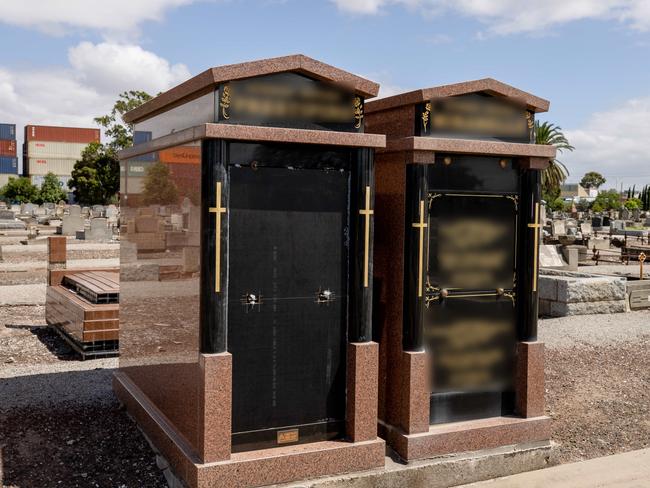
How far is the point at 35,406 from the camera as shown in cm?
705

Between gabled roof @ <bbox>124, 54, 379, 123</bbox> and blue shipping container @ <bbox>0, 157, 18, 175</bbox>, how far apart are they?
15766cm

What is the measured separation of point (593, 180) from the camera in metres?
161

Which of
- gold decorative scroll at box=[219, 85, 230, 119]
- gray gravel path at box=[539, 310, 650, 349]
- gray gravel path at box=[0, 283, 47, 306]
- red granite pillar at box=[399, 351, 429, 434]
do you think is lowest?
gray gravel path at box=[539, 310, 650, 349]

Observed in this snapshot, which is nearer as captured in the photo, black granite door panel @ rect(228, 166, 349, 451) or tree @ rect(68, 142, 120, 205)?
black granite door panel @ rect(228, 166, 349, 451)

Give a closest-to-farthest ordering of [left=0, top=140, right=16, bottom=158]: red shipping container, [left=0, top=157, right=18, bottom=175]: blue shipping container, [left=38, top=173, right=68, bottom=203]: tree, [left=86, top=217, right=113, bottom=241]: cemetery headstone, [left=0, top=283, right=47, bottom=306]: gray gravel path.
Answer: [left=0, top=283, right=47, bottom=306]: gray gravel path < [left=86, top=217, right=113, bottom=241]: cemetery headstone < [left=38, top=173, right=68, bottom=203]: tree < [left=0, top=157, right=18, bottom=175]: blue shipping container < [left=0, top=140, right=16, bottom=158]: red shipping container

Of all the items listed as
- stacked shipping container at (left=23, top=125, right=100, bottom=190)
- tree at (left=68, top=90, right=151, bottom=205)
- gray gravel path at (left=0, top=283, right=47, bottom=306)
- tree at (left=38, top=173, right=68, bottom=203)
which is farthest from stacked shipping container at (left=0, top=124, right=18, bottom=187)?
gray gravel path at (left=0, top=283, right=47, bottom=306)

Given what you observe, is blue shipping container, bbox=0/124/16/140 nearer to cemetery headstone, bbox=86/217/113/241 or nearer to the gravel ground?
cemetery headstone, bbox=86/217/113/241

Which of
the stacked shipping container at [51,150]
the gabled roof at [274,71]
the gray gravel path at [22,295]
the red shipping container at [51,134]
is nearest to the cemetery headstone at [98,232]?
the gray gravel path at [22,295]

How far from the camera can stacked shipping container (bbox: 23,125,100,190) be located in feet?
482

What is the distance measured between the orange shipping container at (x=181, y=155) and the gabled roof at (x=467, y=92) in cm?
180

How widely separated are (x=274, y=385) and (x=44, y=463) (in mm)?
2117

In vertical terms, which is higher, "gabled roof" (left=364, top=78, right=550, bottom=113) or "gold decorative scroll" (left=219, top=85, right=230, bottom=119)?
"gabled roof" (left=364, top=78, right=550, bottom=113)

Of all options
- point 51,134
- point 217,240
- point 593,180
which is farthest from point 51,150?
point 217,240

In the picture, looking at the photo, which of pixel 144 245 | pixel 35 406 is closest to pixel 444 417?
pixel 144 245
